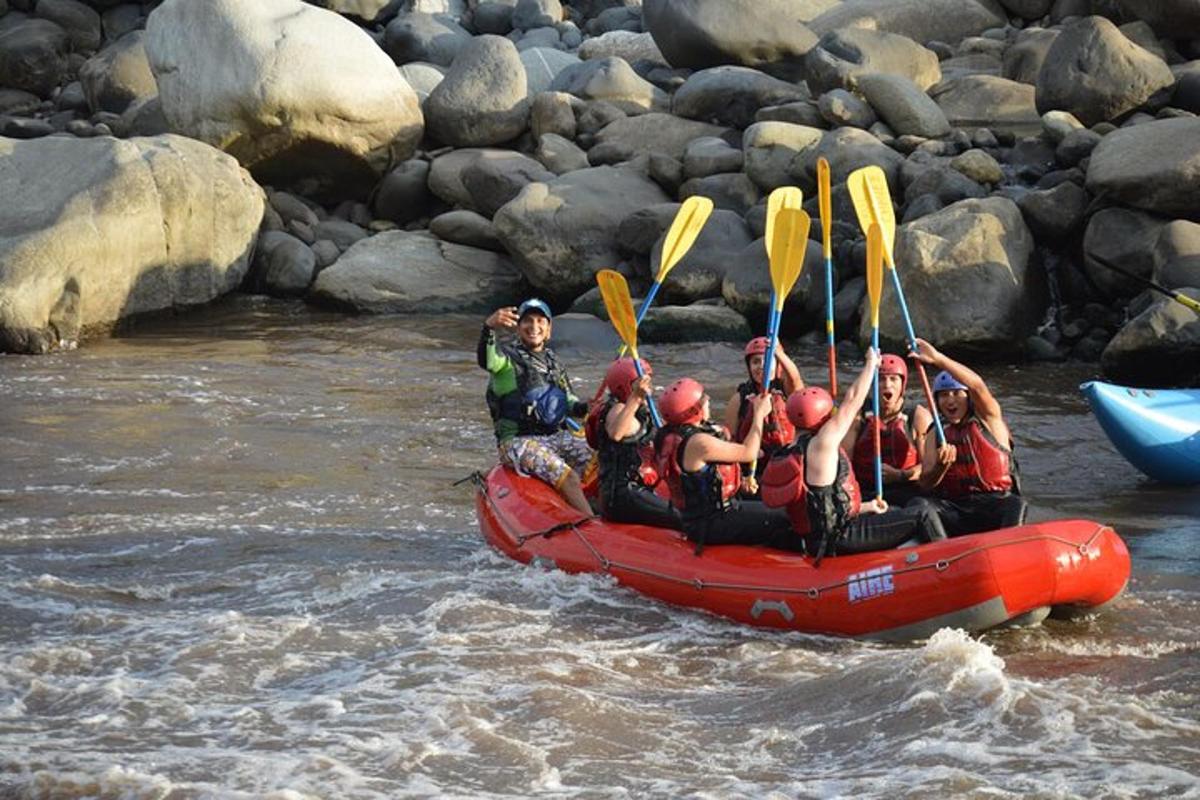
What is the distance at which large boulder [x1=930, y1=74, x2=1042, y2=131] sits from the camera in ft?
58.7

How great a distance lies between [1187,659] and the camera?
279 inches

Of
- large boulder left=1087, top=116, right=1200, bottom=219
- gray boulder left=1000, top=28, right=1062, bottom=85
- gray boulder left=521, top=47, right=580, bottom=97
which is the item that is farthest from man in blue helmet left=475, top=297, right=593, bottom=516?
gray boulder left=521, top=47, right=580, bottom=97

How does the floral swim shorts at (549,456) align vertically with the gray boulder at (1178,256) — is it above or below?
below

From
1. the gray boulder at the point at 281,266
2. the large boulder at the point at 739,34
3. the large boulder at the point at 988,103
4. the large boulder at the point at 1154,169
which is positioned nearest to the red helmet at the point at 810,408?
the large boulder at the point at 1154,169

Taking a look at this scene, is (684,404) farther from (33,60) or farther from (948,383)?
(33,60)

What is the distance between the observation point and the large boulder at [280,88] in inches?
668

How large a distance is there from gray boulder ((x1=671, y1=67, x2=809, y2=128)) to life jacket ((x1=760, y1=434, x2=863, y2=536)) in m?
10.7

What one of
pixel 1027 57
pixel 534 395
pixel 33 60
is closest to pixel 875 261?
pixel 534 395

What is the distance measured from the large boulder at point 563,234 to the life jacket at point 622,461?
776cm

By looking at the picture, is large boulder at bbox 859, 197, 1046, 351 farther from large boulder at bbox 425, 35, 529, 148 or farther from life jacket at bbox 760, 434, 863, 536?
life jacket at bbox 760, 434, 863, 536

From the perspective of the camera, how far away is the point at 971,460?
7.73 m

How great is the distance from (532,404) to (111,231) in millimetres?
6957

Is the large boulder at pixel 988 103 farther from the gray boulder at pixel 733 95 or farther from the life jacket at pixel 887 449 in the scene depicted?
the life jacket at pixel 887 449

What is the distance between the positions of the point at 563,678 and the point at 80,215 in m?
8.98
